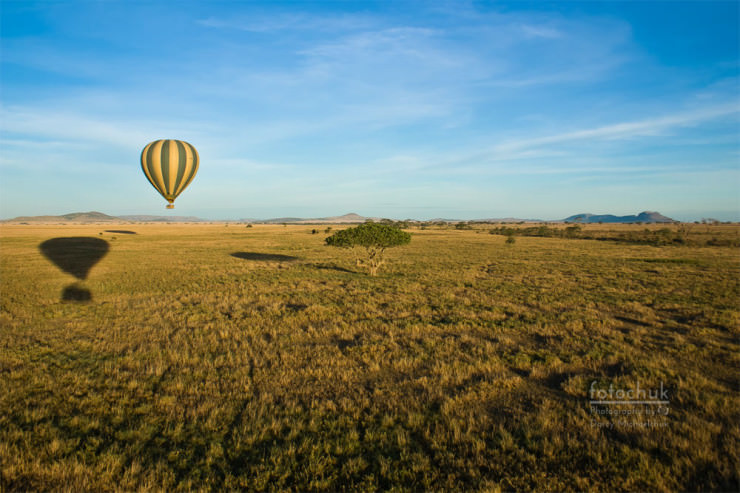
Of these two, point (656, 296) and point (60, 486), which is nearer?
point (60, 486)

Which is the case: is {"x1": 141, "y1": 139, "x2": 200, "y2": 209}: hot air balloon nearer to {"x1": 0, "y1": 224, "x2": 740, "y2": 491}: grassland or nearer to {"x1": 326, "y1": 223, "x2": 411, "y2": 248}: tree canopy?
{"x1": 0, "y1": 224, "x2": 740, "y2": 491}: grassland

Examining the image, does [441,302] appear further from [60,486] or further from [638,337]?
[60,486]

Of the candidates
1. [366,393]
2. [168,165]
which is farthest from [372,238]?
[366,393]

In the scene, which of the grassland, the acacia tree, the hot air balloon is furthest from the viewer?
the acacia tree

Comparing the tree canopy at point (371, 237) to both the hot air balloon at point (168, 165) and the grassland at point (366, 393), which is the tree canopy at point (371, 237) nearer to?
the grassland at point (366, 393)

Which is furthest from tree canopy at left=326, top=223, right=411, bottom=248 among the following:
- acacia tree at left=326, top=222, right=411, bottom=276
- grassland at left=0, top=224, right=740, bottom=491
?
grassland at left=0, top=224, right=740, bottom=491

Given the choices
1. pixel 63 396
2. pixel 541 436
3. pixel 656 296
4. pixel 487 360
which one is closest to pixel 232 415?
pixel 63 396
